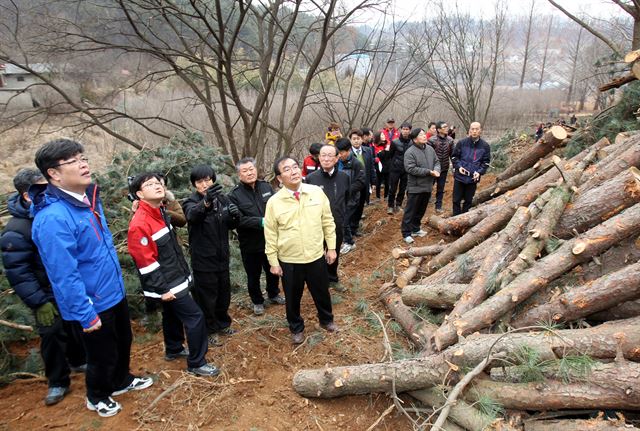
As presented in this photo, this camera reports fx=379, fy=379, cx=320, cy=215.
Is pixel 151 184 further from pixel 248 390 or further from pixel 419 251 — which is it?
pixel 419 251

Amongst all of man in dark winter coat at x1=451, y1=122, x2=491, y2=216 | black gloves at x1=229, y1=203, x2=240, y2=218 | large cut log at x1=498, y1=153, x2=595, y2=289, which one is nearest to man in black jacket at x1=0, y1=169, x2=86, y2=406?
black gloves at x1=229, y1=203, x2=240, y2=218

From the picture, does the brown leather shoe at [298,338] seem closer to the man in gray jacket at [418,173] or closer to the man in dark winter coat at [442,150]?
the man in gray jacket at [418,173]

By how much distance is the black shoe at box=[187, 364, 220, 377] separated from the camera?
330cm

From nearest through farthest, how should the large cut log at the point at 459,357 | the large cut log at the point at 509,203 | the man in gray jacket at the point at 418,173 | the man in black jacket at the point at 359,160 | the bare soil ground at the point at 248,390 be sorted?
1. the large cut log at the point at 459,357
2. the bare soil ground at the point at 248,390
3. the large cut log at the point at 509,203
4. the man in gray jacket at the point at 418,173
5. the man in black jacket at the point at 359,160

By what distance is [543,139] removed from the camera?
708 cm

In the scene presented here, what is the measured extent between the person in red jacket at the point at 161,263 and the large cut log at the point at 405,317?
1874mm

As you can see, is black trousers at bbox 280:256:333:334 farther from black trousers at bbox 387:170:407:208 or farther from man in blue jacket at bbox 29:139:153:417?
black trousers at bbox 387:170:407:208

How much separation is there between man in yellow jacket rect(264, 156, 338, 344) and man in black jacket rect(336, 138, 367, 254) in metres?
1.77

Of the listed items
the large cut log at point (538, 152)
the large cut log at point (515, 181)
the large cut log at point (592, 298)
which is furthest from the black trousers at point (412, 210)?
the large cut log at point (592, 298)

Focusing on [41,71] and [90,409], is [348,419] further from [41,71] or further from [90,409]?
[41,71]

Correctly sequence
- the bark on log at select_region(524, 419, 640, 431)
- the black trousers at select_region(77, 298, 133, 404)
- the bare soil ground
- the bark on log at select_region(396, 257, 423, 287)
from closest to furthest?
1. the bark on log at select_region(524, 419, 640, 431)
2. the black trousers at select_region(77, 298, 133, 404)
3. the bare soil ground
4. the bark on log at select_region(396, 257, 423, 287)

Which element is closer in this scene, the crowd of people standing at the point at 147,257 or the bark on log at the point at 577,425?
the bark on log at the point at 577,425

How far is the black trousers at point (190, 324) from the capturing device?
10.5 ft

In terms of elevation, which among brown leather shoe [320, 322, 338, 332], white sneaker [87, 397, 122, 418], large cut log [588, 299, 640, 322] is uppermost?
large cut log [588, 299, 640, 322]
